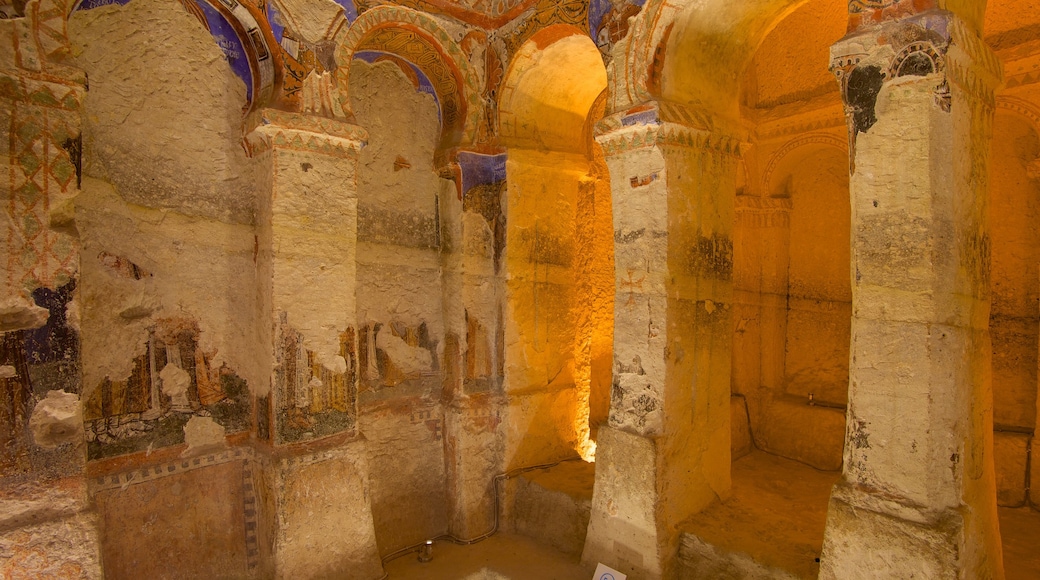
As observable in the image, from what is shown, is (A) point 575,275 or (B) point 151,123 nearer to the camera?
(B) point 151,123

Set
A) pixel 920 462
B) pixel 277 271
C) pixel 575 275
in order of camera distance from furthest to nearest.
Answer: pixel 575 275 → pixel 277 271 → pixel 920 462

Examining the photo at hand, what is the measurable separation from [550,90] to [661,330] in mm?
2643

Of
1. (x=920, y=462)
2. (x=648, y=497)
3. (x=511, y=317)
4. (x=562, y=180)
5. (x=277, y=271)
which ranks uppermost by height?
(x=562, y=180)

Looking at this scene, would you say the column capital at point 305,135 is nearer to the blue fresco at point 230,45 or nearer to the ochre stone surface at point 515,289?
the ochre stone surface at point 515,289

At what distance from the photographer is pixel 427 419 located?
18.3 feet

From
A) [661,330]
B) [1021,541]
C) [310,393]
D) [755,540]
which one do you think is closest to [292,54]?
[310,393]

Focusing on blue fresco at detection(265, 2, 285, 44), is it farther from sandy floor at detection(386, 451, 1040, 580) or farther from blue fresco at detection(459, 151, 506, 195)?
sandy floor at detection(386, 451, 1040, 580)

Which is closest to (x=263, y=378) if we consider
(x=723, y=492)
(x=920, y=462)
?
(x=723, y=492)

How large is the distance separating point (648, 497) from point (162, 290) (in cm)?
359

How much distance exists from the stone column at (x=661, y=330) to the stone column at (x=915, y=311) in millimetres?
1169

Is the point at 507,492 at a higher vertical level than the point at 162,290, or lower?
lower

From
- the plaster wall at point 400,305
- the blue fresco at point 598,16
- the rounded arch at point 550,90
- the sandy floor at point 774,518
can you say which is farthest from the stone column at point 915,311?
the plaster wall at point 400,305

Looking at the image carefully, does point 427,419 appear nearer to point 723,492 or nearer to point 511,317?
point 511,317

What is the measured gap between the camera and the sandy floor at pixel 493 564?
4.63 meters
